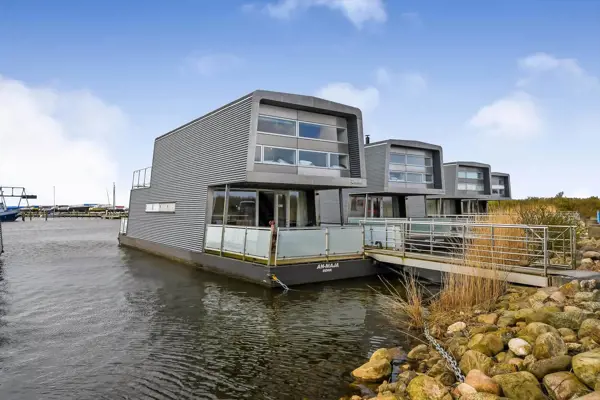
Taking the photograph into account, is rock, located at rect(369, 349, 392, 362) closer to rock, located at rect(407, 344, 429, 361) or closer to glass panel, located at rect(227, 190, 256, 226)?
rock, located at rect(407, 344, 429, 361)

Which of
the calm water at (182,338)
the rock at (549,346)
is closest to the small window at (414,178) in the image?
the calm water at (182,338)

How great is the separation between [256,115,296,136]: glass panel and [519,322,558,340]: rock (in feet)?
38.9

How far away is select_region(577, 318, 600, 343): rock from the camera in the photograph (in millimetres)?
5980

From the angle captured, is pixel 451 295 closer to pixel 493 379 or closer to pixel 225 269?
pixel 493 379

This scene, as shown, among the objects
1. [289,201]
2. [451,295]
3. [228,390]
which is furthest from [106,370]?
[289,201]

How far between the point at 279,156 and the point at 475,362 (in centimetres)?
1192

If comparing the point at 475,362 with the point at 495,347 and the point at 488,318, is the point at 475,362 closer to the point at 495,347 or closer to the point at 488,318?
the point at 495,347

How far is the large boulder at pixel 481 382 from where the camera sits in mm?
5109

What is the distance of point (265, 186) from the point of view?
710 inches

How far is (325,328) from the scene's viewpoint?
8797mm

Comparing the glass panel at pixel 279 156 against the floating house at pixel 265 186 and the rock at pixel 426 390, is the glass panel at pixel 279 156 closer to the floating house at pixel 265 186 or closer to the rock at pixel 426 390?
the floating house at pixel 265 186

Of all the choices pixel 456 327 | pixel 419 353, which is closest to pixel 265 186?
pixel 456 327

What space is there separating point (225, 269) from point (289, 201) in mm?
5509

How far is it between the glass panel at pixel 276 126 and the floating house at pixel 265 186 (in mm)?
42
